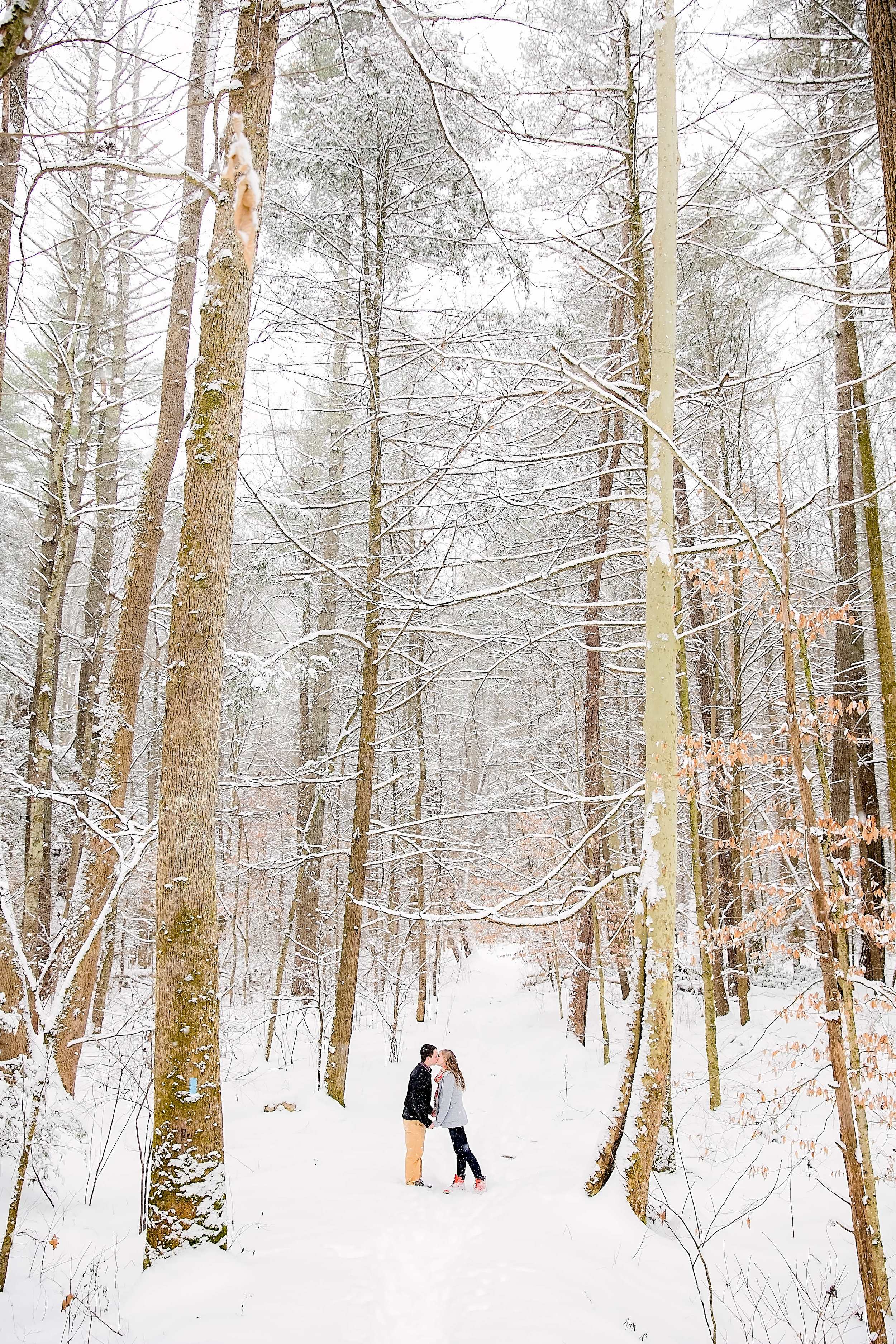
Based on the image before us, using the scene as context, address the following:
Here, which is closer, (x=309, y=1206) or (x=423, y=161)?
(x=309, y=1206)

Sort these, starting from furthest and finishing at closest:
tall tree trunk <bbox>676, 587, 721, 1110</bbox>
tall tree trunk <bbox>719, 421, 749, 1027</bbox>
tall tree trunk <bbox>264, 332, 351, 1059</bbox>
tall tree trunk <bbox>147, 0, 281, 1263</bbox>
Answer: tall tree trunk <bbox>264, 332, 351, 1059</bbox>, tall tree trunk <bbox>719, 421, 749, 1027</bbox>, tall tree trunk <bbox>676, 587, 721, 1110</bbox>, tall tree trunk <bbox>147, 0, 281, 1263</bbox>

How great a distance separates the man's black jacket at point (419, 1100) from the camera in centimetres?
562

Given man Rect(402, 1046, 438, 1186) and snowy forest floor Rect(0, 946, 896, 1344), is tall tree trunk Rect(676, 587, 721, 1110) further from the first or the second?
man Rect(402, 1046, 438, 1186)

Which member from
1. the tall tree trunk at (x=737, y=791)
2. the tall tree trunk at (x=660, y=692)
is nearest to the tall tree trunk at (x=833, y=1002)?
the tall tree trunk at (x=660, y=692)

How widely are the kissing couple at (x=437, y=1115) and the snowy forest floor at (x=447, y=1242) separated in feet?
0.54

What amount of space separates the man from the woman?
0.15 metres

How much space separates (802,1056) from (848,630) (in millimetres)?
6399

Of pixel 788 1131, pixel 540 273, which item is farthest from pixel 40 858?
pixel 788 1131

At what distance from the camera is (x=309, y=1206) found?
15.2 feet

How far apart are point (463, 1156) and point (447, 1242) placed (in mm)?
1207

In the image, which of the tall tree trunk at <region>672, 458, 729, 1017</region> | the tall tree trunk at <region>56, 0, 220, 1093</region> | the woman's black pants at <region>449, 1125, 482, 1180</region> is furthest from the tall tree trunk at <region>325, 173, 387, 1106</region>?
the tall tree trunk at <region>672, 458, 729, 1017</region>

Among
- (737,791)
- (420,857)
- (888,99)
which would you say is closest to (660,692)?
(888,99)

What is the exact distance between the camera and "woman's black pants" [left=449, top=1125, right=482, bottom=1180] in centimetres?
544

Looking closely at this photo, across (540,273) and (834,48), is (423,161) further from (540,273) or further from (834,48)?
(834,48)
